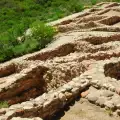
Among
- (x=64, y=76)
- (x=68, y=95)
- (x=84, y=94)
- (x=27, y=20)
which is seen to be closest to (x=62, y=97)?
(x=68, y=95)

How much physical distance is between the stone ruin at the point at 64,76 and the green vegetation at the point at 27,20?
93cm

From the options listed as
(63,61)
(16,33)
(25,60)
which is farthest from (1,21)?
(63,61)

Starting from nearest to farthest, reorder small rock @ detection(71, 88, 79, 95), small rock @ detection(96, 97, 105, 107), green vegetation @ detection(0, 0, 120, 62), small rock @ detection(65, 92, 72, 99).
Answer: small rock @ detection(96, 97, 105, 107) → small rock @ detection(65, 92, 72, 99) → small rock @ detection(71, 88, 79, 95) → green vegetation @ detection(0, 0, 120, 62)

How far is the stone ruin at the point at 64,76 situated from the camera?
6688mm

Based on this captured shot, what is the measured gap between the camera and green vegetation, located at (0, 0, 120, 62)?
15.2 metres

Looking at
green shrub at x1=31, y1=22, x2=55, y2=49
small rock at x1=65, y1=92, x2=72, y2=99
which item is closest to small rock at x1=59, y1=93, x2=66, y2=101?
small rock at x1=65, y1=92, x2=72, y2=99

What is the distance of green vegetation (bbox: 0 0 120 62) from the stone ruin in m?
0.93

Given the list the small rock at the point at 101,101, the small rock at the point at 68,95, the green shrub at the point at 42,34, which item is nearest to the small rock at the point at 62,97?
the small rock at the point at 68,95

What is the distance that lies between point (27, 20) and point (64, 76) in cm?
1431

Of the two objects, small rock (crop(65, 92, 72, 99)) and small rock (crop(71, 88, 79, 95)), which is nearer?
small rock (crop(65, 92, 72, 99))

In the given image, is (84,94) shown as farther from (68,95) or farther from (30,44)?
(30,44)

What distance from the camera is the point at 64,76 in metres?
10.2

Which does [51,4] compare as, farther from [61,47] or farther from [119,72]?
[119,72]

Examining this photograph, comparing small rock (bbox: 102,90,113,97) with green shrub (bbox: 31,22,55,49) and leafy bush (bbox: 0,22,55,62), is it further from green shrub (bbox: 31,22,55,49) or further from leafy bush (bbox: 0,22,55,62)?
green shrub (bbox: 31,22,55,49)
